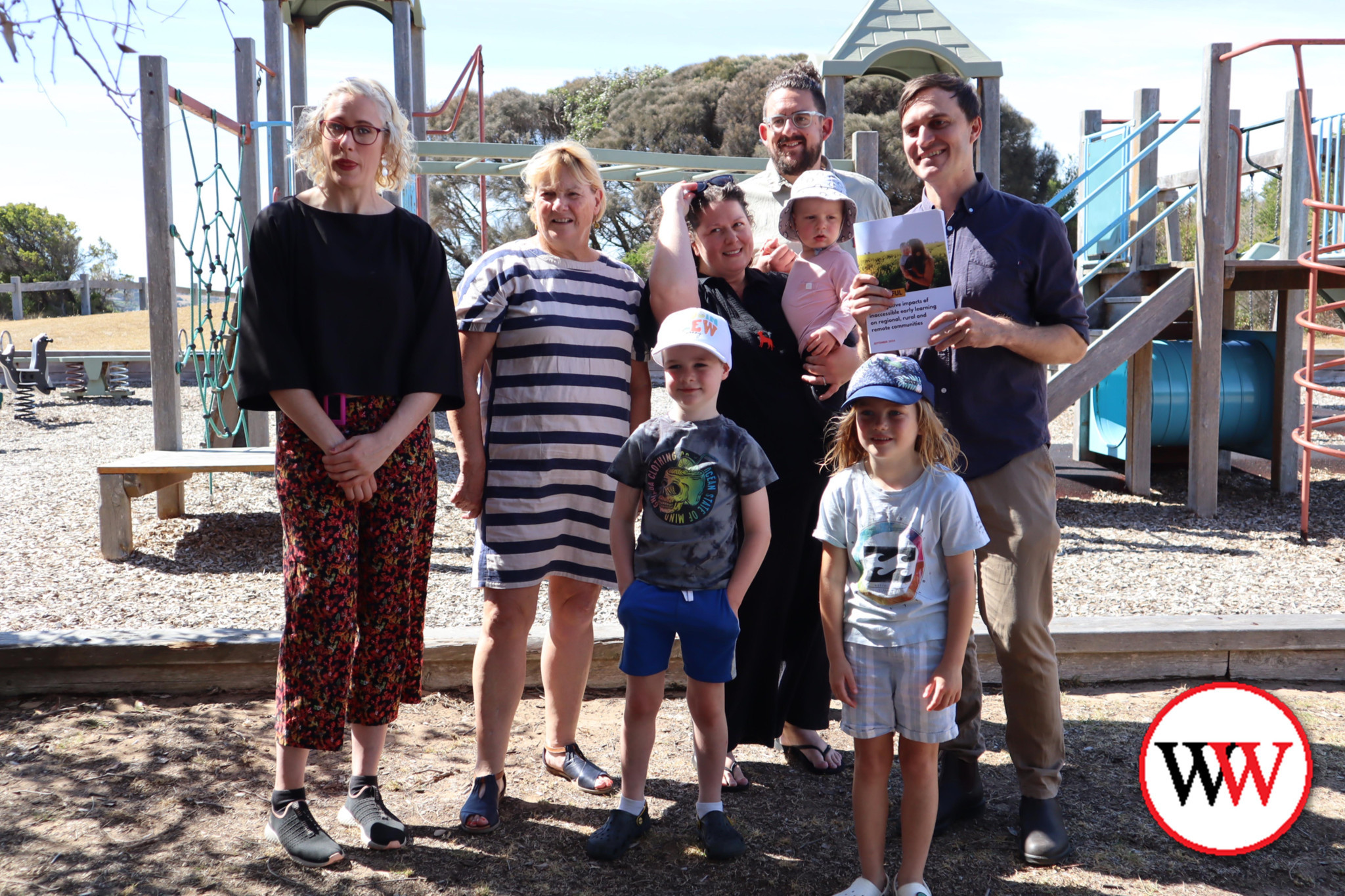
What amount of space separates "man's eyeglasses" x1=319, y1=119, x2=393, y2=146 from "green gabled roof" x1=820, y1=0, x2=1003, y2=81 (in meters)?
5.76

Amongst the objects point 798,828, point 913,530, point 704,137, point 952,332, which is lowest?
point 798,828

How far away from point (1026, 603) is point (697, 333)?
1.16m

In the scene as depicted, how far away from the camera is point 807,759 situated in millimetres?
3396

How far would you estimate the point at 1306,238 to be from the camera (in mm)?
8305

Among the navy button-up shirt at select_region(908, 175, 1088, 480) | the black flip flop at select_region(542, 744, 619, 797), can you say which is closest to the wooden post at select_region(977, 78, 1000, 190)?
the navy button-up shirt at select_region(908, 175, 1088, 480)

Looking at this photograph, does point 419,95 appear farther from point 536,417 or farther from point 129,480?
point 536,417

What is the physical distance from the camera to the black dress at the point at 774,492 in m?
3.07

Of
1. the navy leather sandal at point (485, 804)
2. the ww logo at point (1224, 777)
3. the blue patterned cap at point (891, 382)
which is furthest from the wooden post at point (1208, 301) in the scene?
the navy leather sandal at point (485, 804)

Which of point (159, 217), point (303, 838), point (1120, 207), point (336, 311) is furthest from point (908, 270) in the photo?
point (1120, 207)

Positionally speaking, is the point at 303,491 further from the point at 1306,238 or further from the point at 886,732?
the point at 1306,238

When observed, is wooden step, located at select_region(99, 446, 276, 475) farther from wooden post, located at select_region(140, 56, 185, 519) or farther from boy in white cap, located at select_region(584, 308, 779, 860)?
boy in white cap, located at select_region(584, 308, 779, 860)

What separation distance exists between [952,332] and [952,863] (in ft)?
4.71

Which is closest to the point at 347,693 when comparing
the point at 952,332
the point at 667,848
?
the point at 667,848

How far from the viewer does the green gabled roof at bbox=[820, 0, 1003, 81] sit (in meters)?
7.96
